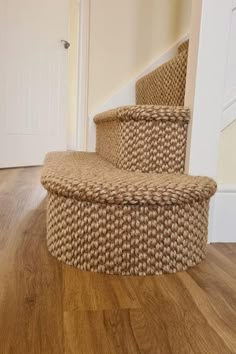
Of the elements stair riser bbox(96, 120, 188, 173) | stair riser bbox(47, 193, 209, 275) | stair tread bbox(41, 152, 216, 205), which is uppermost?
stair riser bbox(96, 120, 188, 173)

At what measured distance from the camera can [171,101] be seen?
125 centimetres

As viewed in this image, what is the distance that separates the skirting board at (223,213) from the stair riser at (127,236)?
247mm

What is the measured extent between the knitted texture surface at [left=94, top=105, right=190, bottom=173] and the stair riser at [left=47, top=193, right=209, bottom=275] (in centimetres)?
21

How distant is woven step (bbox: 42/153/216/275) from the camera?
0.80 metres

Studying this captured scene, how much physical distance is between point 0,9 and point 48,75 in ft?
2.09

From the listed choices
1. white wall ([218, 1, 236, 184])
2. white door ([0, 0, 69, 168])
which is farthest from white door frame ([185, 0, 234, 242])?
white door ([0, 0, 69, 168])

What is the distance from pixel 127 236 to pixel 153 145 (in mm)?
329

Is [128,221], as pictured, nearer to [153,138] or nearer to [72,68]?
[153,138]

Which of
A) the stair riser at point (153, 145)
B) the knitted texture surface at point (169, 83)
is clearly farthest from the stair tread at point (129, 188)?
the knitted texture surface at point (169, 83)

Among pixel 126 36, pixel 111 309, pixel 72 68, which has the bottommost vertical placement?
pixel 111 309

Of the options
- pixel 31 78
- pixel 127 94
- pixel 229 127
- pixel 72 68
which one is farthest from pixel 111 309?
pixel 72 68

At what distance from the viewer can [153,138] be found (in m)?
1.01

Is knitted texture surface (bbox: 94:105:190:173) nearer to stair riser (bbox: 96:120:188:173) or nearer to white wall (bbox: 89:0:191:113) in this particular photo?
stair riser (bbox: 96:120:188:173)

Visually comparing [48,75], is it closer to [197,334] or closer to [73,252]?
[73,252]
